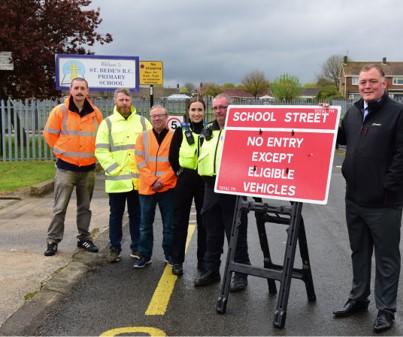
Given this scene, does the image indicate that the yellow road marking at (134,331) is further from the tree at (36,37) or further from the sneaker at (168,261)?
the tree at (36,37)

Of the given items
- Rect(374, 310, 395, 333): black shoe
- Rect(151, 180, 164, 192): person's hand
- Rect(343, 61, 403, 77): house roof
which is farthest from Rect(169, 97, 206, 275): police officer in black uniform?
Rect(343, 61, 403, 77): house roof

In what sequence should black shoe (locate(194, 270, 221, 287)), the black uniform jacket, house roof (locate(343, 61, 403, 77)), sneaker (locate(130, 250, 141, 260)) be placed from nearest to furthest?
the black uniform jacket → black shoe (locate(194, 270, 221, 287)) → sneaker (locate(130, 250, 141, 260)) → house roof (locate(343, 61, 403, 77))

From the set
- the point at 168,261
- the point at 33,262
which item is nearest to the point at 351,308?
the point at 168,261

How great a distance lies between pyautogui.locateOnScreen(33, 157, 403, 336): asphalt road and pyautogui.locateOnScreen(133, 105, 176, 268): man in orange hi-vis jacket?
0.45 metres

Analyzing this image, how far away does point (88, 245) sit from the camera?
6.35 metres

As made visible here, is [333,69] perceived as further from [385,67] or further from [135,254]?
[135,254]

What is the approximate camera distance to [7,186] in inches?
419

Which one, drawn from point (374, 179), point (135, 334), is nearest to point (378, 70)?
point (374, 179)

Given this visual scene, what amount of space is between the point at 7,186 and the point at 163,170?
6.16m

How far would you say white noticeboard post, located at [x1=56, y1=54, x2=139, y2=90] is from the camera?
15.3 meters

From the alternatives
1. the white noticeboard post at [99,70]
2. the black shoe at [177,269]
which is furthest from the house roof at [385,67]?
the black shoe at [177,269]

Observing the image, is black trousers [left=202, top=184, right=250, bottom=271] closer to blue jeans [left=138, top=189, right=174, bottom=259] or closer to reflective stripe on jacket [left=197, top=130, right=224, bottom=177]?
reflective stripe on jacket [left=197, top=130, right=224, bottom=177]

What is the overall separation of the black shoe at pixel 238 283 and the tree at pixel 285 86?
65.8 m

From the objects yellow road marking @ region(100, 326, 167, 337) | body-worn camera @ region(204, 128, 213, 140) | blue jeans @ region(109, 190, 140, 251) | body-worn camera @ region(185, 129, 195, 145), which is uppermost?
body-worn camera @ region(204, 128, 213, 140)
